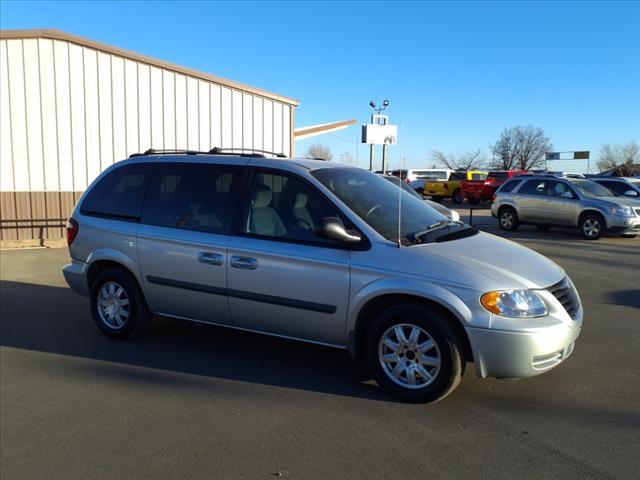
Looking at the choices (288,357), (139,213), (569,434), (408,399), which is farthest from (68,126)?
(569,434)

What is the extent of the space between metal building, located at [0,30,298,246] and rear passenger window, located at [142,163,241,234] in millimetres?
8702

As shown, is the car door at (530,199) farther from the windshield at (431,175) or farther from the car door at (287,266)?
the windshield at (431,175)

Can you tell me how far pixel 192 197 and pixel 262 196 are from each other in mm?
750

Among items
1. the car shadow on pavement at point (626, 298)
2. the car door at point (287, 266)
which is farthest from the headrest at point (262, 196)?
the car shadow on pavement at point (626, 298)

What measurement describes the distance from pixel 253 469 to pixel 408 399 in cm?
133

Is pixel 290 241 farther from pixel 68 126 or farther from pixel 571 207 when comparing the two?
pixel 571 207

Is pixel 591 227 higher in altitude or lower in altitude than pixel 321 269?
lower

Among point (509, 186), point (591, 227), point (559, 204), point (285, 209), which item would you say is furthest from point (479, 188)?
point (285, 209)

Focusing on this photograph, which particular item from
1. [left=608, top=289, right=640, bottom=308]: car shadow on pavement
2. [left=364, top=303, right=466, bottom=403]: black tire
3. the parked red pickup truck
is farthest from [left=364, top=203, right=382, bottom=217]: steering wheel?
the parked red pickup truck

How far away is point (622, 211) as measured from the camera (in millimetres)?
13453

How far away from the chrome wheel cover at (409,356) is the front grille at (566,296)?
0.95 meters

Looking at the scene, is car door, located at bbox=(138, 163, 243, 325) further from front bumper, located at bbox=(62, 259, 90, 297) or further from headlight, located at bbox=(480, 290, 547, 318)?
headlight, located at bbox=(480, 290, 547, 318)

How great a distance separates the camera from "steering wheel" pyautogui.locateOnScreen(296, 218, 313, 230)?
4363 mm

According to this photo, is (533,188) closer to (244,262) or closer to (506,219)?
(506,219)
